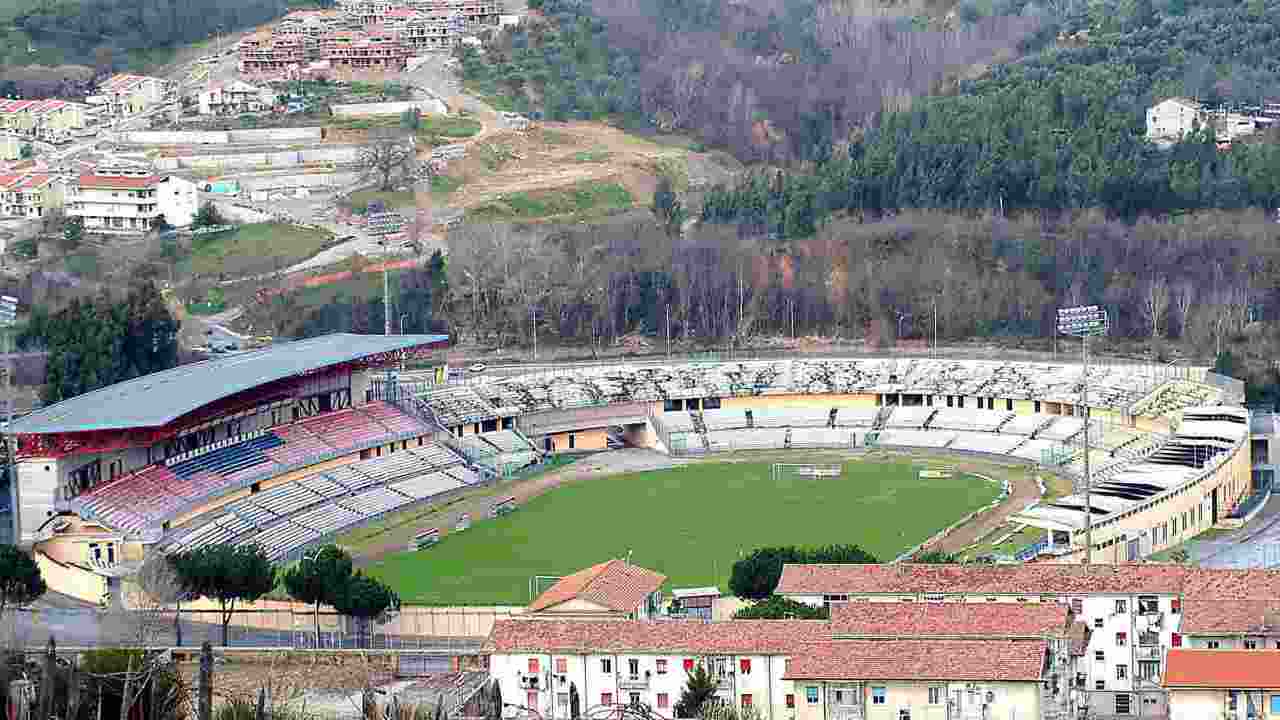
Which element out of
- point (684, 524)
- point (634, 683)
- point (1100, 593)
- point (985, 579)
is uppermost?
point (1100, 593)

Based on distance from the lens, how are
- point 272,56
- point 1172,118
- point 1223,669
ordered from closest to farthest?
point 1223,669 < point 1172,118 < point 272,56

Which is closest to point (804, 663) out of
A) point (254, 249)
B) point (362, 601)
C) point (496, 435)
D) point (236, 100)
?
point (362, 601)

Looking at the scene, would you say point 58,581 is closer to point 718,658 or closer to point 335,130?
point 718,658

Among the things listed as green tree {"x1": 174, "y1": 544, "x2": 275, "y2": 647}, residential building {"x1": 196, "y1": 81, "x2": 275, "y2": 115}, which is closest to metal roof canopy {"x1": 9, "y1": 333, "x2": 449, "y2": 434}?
green tree {"x1": 174, "y1": 544, "x2": 275, "y2": 647}

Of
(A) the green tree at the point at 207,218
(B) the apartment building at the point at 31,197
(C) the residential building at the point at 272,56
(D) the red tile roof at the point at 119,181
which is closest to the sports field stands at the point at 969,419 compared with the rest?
(A) the green tree at the point at 207,218

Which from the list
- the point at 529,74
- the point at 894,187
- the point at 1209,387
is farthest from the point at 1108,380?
the point at 529,74

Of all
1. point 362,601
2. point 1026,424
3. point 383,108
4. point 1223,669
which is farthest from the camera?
point 383,108

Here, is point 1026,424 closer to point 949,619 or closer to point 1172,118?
point 949,619
